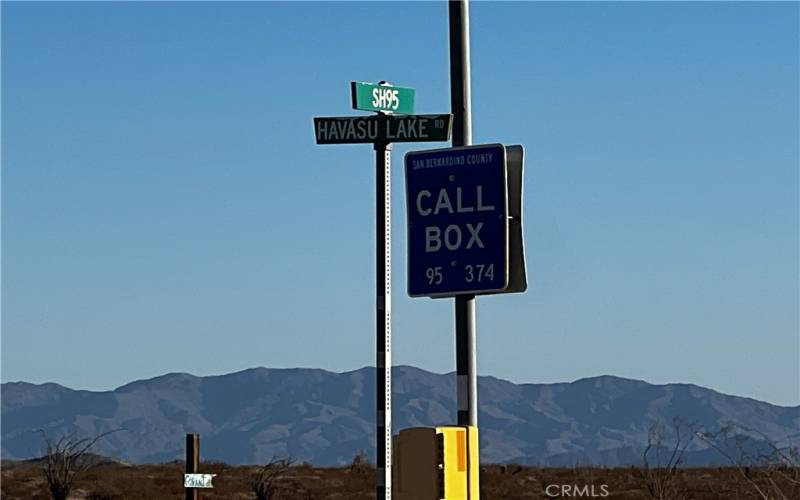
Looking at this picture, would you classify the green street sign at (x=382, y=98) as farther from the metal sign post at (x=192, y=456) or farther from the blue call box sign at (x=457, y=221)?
the metal sign post at (x=192, y=456)

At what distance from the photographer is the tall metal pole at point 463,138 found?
12227 millimetres

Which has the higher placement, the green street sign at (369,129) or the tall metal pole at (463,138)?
the green street sign at (369,129)

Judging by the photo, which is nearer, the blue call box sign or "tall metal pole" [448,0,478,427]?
the blue call box sign

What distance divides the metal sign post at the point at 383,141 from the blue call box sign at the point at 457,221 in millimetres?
4049

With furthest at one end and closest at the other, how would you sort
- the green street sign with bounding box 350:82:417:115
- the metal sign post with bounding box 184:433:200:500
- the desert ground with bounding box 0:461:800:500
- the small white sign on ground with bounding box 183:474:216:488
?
the desert ground with bounding box 0:461:800:500 → the metal sign post with bounding box 184:433:200:500 → the small white sign on ground with bounding box 183:474:216:488 → the green street sign with bounding box 350:82:417:115

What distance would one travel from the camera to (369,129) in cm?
1603

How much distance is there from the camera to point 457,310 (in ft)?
40.2

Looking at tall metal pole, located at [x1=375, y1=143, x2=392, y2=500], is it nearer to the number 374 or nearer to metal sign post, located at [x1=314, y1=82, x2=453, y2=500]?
metal sign post, located at [x1=314, y1=82, x2=453, y2=500]

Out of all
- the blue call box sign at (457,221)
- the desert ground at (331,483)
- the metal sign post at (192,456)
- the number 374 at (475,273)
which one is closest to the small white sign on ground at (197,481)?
the metal sign post at (192,456)

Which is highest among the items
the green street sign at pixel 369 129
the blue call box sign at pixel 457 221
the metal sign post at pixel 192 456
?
the green street sign at pixel 369 129

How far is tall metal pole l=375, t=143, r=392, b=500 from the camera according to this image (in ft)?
51.9

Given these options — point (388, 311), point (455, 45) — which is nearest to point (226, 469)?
point (388, 311)

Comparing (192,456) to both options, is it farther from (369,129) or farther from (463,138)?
(463,138)

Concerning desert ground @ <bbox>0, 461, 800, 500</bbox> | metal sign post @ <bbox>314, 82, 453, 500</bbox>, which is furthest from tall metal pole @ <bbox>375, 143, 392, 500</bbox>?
desert ground @ <bbox>0, 461, 800, 500</bbox>
